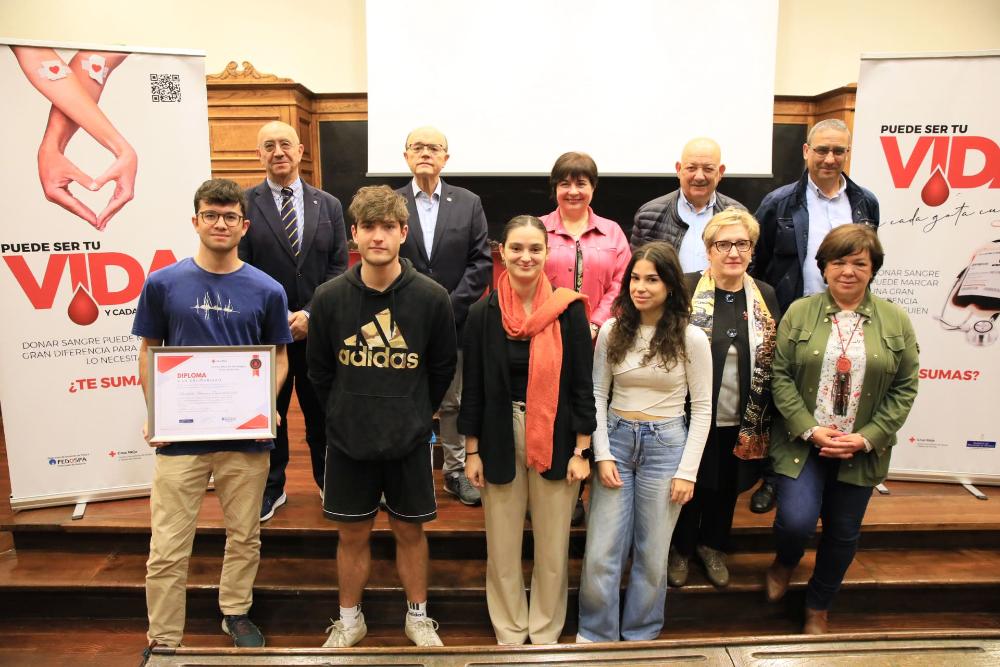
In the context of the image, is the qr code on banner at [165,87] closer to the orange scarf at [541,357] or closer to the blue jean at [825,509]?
the orange scarf at [541,357]

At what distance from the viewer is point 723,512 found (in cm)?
241

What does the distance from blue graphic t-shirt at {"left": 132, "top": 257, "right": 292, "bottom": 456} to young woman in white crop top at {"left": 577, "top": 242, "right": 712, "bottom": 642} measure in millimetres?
1241

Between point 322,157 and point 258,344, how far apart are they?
13.4ft

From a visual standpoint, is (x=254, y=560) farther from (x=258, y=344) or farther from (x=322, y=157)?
(x=322, y=157)

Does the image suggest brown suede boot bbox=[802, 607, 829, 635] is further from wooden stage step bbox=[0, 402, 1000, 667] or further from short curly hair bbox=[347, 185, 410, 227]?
short curly hair bbox=[347, 185, 410, 227]

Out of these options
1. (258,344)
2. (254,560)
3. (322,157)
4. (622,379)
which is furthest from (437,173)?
(322,157)

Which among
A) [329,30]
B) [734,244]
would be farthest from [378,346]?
[329,30]

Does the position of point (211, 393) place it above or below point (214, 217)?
below

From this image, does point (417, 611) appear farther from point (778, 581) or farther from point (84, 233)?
point (84, 233)

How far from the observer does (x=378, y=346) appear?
1985 mm

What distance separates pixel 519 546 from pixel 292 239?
1.58m

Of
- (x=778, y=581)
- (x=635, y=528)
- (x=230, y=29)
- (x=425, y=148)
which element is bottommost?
(x=778, y=581)

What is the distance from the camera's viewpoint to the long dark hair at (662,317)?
76.7 inches

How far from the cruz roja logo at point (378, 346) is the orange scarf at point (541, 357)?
36 cm
